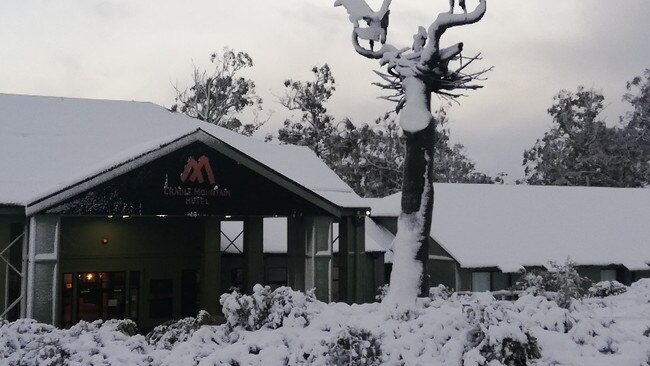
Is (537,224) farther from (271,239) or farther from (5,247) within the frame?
(5,247)

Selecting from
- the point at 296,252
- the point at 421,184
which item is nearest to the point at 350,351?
the point at 421,184

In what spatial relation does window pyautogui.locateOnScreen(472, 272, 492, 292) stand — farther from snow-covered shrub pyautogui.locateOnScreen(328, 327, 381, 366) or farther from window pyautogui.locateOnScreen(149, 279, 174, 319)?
snow-covered shrub pyautogui.locateOnScreen(328, 327, 381, 366)

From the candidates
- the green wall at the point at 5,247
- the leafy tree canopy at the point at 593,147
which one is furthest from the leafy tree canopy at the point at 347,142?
the green wall at the point at 5,247

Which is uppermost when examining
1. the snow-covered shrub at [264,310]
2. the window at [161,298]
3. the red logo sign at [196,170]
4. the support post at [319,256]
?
the red logo sign at [196,170]

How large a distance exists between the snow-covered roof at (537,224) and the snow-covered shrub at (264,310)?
61.1ft

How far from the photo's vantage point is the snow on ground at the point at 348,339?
8938 millimetres

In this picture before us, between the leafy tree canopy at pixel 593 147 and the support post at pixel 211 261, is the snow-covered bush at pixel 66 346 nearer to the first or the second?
the support post at pixel 211 261

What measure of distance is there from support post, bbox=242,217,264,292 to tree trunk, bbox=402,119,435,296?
445 inches

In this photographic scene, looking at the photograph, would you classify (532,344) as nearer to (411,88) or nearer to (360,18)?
(411,88)

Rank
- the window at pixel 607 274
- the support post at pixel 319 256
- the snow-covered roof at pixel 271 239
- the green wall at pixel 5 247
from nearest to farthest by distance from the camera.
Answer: the green wall at pixel 5 247
the support post at pixel 319 256
the snow-covered roof at pixel 271 239
the window at pixel 607 274

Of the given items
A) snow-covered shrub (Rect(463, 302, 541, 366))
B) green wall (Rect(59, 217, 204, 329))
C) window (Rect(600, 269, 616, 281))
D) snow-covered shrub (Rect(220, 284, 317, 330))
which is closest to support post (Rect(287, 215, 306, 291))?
A: green wall (Rect(59, 217, 204, 329))

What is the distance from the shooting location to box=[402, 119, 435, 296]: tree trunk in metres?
14.4

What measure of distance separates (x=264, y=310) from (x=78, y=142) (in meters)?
15.4

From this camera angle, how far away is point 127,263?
26.5 m
